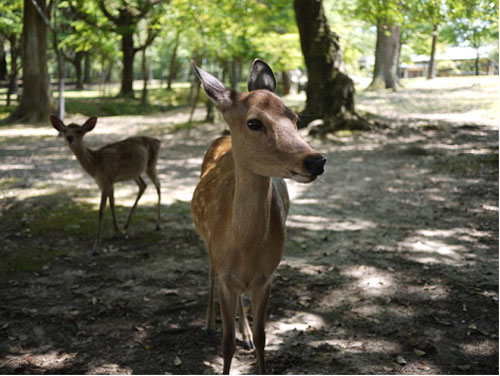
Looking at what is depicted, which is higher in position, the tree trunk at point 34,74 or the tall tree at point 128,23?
the tall tree at point 128,23

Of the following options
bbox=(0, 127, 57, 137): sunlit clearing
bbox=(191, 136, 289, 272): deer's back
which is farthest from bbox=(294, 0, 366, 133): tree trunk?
bbox=(191, 136, 289, 272): deer's back

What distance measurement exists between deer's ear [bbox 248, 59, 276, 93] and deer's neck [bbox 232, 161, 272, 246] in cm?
67

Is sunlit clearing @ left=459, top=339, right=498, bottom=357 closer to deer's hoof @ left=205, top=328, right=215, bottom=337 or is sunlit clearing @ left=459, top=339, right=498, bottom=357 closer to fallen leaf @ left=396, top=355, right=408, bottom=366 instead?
fallen leaf @ left=396, top=355, right=408, bottom=366

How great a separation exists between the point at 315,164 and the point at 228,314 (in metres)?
1.49

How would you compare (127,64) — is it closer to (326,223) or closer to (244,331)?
(326,223)

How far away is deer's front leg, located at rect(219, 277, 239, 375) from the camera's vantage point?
323cm

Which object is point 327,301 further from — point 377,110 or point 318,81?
point 377,110

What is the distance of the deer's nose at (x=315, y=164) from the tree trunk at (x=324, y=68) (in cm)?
Result: 1122

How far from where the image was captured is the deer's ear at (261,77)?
3.22 metres

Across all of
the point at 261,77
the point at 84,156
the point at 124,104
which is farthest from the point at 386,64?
the point at 261,77

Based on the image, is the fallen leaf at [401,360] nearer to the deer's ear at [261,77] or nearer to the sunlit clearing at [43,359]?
the deer's ear at [261,77]

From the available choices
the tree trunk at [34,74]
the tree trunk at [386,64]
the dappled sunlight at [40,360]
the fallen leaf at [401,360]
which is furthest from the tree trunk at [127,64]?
the fallen leaf at [401,360]

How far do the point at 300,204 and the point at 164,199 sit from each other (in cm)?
226

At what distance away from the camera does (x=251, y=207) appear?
289 cm
